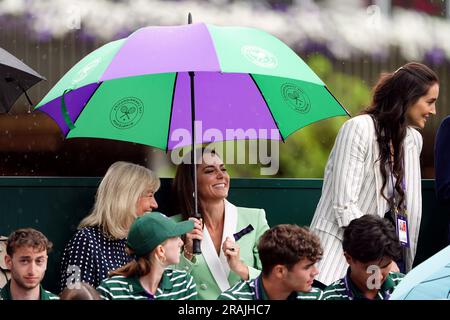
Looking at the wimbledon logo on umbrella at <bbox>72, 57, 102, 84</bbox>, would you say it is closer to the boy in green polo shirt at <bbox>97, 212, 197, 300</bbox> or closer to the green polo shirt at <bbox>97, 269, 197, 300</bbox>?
the boy in green polo shirt at <bbox>97, 212, 197, 300</bbox>

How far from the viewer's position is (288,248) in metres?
5.37

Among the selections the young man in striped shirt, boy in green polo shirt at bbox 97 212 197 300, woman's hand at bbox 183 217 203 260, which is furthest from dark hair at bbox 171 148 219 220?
the young man in striped shirt

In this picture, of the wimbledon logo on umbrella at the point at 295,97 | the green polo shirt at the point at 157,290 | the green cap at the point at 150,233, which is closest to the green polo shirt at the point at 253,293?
the green polo shirt at the point at 157,290

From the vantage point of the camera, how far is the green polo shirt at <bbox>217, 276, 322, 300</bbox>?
525cm

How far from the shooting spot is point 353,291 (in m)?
5.41

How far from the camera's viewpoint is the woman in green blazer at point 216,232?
19.7 ft

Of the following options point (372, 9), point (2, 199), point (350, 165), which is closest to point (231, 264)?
point (350, 165)

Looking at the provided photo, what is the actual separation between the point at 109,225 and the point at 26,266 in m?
0.86

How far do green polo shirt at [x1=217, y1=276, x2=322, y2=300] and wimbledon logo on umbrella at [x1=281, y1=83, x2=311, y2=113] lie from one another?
1.15 meters

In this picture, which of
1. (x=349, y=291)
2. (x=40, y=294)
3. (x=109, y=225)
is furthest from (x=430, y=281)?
(x=109, y=225)

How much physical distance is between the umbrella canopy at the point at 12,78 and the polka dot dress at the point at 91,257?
0.83 meters

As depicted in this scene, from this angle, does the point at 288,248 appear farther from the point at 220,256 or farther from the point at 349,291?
the point at 220,256
